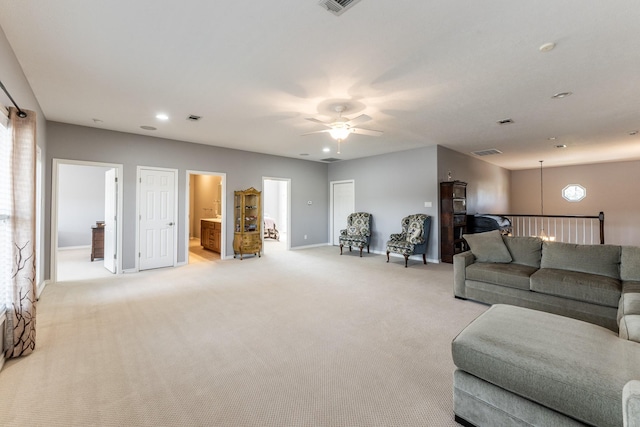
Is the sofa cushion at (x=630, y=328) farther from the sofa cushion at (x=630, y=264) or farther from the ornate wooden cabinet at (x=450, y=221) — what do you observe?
the ornate wooden cabinet at (x=450, y=221)

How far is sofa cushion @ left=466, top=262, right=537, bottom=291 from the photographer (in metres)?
3.31

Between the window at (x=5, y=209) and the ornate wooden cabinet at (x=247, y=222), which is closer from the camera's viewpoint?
the window at (x=5, y=209)

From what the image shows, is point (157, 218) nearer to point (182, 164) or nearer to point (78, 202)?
point (182, 164)

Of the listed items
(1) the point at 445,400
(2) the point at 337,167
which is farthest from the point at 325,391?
(2) the point at 337,167

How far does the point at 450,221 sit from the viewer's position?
6297 mm

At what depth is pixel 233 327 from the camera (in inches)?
117

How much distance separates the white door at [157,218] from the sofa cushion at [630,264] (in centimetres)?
690

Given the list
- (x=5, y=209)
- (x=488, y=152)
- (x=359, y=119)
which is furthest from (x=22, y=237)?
(x=488, y=152)

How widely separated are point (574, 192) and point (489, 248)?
342 inches

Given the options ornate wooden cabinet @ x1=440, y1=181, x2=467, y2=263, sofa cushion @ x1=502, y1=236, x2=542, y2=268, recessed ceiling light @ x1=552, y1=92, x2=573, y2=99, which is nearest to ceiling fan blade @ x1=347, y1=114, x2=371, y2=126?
recessed ceiling light @ x1=552, y1=92, x2=573, y2=99

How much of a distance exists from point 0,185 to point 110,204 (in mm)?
3495

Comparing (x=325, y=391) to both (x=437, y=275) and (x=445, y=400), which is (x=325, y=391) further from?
(x=437, y=275)

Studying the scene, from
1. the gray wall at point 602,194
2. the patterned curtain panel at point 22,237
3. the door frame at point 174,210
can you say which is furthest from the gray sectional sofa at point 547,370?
the gray wall at point 602,194

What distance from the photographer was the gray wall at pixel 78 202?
7941 millimetres
